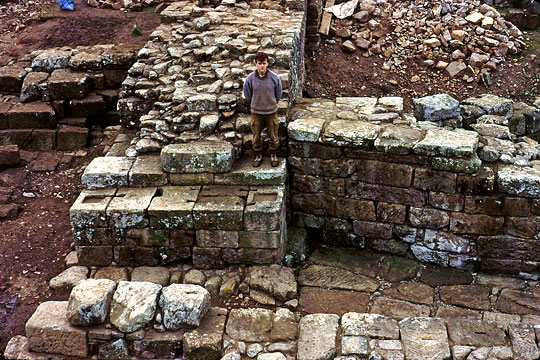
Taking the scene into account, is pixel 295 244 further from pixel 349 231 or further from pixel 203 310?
pixel 203 310

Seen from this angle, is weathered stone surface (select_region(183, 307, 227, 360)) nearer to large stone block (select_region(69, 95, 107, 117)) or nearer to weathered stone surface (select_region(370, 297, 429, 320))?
weathered stone surface (select_region(370, 297, 429, 320))

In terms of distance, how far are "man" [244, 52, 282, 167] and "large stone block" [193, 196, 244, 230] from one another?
79cm

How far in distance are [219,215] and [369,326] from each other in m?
2.18

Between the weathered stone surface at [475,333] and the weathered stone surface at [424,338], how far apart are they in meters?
0.13

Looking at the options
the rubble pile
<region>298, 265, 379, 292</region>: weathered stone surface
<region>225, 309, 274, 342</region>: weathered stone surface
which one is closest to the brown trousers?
<region>298, 265, 379, 292</region>: weathered stone surface

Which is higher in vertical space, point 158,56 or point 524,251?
point 158,56

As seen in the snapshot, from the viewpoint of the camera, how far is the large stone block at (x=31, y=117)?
11000mm

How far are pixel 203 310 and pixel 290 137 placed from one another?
2.69 meters

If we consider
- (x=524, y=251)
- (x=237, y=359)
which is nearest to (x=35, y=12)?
(x=237, y=359)

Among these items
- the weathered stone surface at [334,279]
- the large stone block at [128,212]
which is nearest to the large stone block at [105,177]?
the large stone block at [128,212]

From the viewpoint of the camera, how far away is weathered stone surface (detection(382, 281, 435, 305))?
7598mm

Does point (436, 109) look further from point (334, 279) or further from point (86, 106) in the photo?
point (86, 106)

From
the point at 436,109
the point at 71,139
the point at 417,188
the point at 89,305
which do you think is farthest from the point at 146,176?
the point at 436,109

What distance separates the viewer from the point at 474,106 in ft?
34.6
